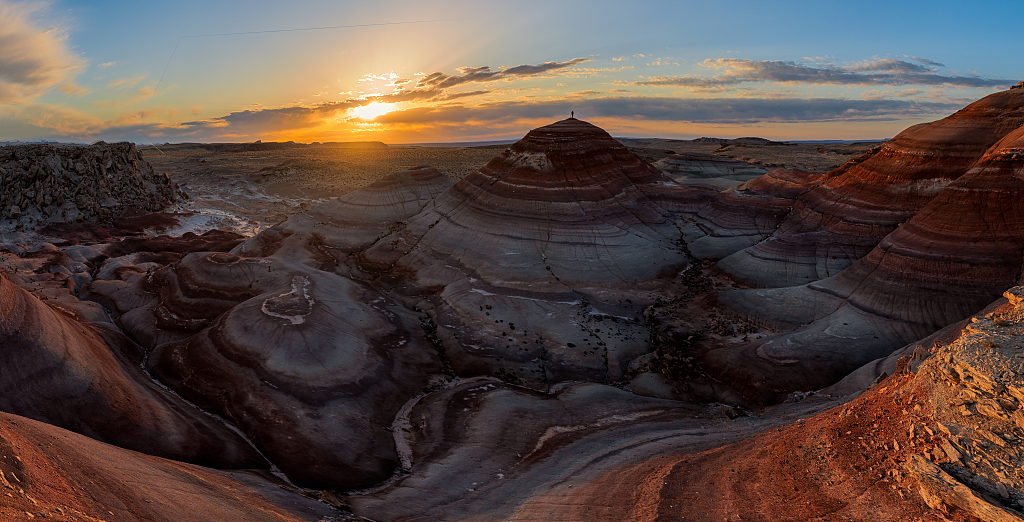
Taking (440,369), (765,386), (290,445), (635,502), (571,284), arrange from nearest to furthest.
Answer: (635,502) < (290,445) < (765,386) < (440,369) < (571,284)

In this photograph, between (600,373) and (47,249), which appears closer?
(600,373)

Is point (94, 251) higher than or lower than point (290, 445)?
higher

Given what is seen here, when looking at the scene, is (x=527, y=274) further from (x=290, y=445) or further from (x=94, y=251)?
(x=94, y=251)

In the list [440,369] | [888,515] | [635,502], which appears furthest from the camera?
[440,369]

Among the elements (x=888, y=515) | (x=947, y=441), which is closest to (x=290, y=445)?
(x=888, y=515)

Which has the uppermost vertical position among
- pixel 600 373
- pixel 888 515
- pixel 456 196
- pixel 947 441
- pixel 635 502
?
pixel 456 196

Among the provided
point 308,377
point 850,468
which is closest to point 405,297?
point 308,377

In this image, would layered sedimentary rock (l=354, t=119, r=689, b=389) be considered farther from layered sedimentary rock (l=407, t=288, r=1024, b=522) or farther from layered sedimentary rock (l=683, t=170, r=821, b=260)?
layered sedimentary rock (l=407, t=288, r=1024, b=522)
